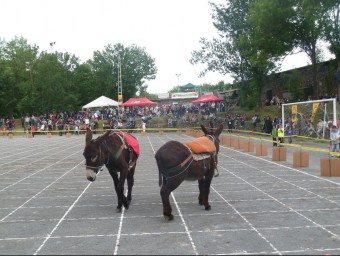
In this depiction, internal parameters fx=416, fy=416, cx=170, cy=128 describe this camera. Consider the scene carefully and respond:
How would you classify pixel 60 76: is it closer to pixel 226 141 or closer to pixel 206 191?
pixel 226 141

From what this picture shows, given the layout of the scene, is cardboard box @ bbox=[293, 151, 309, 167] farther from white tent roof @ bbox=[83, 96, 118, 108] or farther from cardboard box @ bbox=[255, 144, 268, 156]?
white tent roof @ bbox=[83, 96, 118, 108]

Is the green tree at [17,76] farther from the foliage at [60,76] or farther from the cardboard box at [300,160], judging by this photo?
the cardboard box at [300,160]

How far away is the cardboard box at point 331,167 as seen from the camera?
42.4 feet

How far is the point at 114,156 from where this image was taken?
27.8ft

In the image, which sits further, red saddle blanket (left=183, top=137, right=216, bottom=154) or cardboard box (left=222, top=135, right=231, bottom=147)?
cardboard box (left=222, top=135, right=231, bottom=147)

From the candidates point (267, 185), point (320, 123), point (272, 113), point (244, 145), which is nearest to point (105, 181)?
point (267, 185)

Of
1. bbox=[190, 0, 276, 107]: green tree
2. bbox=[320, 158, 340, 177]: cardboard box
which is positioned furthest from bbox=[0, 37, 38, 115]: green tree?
bbox=[320, 158, 340, 177]: cardboard box

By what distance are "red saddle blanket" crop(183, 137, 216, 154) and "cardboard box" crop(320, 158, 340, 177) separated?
5.86 meters

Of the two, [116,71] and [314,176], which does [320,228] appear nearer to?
[314,176]

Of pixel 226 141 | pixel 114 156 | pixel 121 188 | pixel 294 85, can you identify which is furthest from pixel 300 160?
pixel 294 85

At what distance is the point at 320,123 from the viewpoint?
2244 centimetres

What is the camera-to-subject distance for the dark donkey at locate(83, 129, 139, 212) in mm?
8164

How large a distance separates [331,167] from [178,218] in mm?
6986

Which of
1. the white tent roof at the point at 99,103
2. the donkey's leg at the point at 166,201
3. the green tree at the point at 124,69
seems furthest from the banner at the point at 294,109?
the green tree at the point at 124,69
